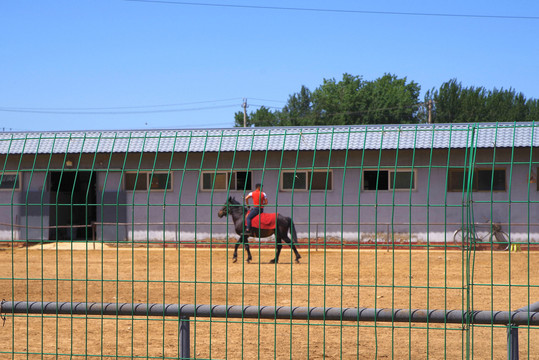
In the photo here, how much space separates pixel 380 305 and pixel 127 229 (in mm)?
13462

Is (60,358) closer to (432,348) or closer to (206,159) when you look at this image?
(432,348)

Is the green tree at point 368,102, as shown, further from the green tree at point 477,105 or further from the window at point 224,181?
the window at point 224,181

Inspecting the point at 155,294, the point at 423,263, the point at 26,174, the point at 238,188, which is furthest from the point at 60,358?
the point at 26,174

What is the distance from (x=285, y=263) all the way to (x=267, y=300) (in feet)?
19.9

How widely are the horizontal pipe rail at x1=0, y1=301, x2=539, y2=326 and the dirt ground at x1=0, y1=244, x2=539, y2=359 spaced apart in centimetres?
9

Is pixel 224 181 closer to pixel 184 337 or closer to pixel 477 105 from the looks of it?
pixel 184 337

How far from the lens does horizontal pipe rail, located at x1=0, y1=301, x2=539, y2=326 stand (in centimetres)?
462

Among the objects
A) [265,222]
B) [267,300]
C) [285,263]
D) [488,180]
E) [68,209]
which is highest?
[488,180]

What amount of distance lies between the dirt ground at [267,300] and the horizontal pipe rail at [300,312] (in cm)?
9

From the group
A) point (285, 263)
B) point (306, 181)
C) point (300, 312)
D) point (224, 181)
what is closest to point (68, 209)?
point (224, 181)

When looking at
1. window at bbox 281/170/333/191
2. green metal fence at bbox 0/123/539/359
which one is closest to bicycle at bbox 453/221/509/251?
green metal fence at bbox 0/123/539/359

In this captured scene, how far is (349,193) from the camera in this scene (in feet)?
69.3

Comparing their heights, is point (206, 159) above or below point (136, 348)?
above

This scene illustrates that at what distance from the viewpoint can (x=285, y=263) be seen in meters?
16.3
